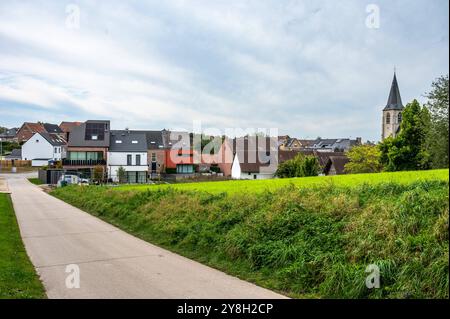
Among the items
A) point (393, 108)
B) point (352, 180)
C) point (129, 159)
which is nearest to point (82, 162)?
point (129, 159)

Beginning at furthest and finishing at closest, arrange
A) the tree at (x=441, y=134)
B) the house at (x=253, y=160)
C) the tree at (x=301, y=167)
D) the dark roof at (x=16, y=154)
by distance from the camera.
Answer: the dark roof at (x=16, y=154), the house at (x=253, y=160), the tree at (x=301, y=167), the tree at (x=441, y=134)

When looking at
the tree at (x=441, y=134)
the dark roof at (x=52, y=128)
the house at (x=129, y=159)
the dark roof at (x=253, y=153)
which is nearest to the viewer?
the tree at (x=441, y=134)

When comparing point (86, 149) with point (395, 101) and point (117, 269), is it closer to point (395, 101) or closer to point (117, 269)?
point (117, 269)

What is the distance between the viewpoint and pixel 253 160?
61.9 meters

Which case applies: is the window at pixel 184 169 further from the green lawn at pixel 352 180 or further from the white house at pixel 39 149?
the green lawn at pixel 352 180

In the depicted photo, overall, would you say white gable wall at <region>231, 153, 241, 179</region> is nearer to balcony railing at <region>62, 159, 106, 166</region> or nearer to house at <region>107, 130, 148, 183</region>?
house at <region>107, 130, 148, 183</region>

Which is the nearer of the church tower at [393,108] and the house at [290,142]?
the church tower at [393,108]

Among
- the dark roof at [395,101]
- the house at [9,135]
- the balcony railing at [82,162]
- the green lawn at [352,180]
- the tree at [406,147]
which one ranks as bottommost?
the green lawn at [352,180]

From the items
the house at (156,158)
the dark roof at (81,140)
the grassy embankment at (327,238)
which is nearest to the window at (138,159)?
the dark roof at (81,140)

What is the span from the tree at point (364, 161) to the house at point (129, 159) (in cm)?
3003

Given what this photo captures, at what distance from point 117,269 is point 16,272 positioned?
7.55 ft

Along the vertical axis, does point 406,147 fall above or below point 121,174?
above

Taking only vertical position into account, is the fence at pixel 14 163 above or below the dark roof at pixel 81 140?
below

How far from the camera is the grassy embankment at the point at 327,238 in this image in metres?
7.47
